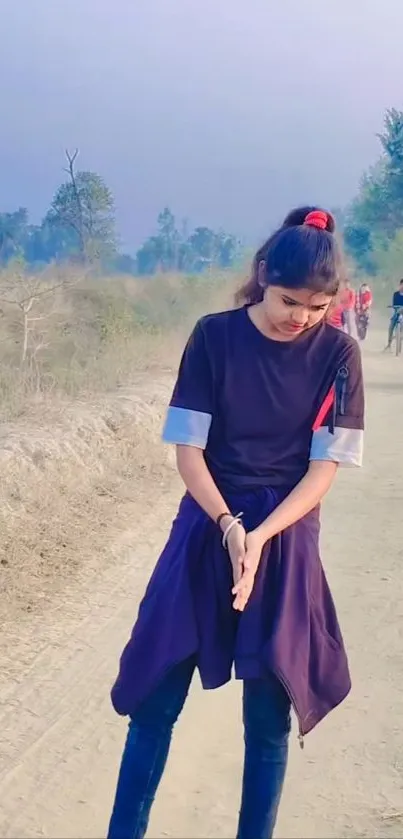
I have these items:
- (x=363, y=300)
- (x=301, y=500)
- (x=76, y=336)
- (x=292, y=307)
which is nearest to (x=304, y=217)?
(x=292, y=307)

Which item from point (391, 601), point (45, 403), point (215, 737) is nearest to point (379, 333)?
point (45, 403)

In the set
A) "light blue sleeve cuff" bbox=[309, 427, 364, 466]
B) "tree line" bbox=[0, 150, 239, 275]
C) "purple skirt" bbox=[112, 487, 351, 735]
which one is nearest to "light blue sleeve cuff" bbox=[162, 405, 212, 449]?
"purple skirt" bbox=[112, 487, 351, 735]

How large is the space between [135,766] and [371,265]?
39.3 meters

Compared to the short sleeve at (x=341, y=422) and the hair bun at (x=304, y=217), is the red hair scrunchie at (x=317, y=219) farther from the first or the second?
the short sleeve at (x=341, y=422)

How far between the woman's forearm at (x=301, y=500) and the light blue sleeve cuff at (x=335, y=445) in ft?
0.06

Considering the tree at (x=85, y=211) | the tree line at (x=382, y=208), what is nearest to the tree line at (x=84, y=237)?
the tree at (x=85, y=211)

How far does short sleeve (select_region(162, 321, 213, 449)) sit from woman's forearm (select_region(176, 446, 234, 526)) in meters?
0.03

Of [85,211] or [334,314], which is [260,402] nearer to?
[334,314]

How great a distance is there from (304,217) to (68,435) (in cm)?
517

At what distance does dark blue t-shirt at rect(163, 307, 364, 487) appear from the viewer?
254cm

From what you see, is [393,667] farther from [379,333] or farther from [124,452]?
[379,333]

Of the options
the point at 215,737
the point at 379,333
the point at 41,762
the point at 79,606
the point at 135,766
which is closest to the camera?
the point at 135,766

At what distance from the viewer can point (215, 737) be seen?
148 inches

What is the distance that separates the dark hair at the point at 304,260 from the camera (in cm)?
246
